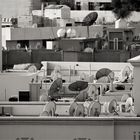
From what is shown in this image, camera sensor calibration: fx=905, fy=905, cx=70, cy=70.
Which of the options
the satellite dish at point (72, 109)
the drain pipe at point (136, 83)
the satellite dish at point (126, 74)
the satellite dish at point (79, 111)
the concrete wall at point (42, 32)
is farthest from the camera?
the concrete wall at point (42, 32)

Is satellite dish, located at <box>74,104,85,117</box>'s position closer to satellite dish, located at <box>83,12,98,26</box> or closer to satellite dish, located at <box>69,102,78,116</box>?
satellite dish, located at <box>69,102,78,116</box>

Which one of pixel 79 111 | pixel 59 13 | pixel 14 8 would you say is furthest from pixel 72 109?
pixel 14 8

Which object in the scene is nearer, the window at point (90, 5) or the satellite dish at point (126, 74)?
the satellite dish at point (126, 74)

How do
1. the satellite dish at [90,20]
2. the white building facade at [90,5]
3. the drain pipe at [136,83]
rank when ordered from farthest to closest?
the white building facade at [90,5] < the satellite dish at [90,20] < the drain pipe at [136,83]

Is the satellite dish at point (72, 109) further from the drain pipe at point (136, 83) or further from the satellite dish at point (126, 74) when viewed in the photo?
the satellite dish at point (126, 74)

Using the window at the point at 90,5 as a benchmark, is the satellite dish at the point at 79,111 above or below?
below

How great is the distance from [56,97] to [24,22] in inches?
1575

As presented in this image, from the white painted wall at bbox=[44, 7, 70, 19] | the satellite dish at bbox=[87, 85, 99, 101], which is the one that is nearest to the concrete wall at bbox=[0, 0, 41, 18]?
the white painted wall at bbox=[44, 7, 70, 19]

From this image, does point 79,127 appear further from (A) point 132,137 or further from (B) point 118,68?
(B) point 118,68

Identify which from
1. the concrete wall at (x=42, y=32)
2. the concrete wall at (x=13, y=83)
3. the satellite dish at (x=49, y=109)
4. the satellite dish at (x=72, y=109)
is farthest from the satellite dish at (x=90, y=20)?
the satellite dish at (x=72, y=109)

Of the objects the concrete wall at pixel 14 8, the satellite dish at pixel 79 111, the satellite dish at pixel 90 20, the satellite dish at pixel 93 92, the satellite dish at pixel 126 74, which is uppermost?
the concrete wall at pixel 14 8

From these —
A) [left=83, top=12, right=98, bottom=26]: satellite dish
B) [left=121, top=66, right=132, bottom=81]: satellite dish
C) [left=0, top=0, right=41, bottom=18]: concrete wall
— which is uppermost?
[left=0, top=0, right=41, bottom=18]: concrete wall

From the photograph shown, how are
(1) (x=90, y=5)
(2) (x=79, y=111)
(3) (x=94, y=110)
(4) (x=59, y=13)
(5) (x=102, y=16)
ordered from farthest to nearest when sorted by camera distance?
Answer: (1) (x=90, y=5) → (5) (x=102, y=16) → (4) (x=59, y=13) → (3) (x=94, y=110) → (2) (x=79, y=111)

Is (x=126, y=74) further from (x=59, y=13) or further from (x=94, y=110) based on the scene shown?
(x=59, y=13)
